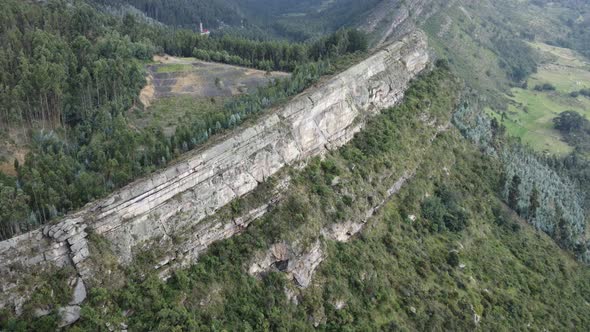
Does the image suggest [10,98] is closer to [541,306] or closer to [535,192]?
[541,306]

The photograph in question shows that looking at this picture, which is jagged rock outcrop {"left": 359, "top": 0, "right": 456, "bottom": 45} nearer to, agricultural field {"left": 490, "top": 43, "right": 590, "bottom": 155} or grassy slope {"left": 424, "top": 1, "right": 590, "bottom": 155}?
grassy slope {"left": 424, "top": 1, "right": 590, "bottom": 155}

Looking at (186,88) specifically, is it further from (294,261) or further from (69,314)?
(69,314)

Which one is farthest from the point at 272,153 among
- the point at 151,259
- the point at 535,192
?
the point at 535,192

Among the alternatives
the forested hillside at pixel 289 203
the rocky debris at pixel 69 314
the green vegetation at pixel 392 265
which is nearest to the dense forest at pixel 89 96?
the forested hillside at pixel 289 203

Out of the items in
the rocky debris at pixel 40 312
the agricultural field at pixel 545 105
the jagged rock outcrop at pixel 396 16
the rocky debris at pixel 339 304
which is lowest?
the agricultural field at pixel 545 105

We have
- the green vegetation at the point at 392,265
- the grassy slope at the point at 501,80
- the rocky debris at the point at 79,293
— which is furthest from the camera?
the grassy slope at the point at 501,80

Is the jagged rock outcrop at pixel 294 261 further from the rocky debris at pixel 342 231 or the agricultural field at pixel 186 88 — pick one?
the agricultural field at pixel 186 88
